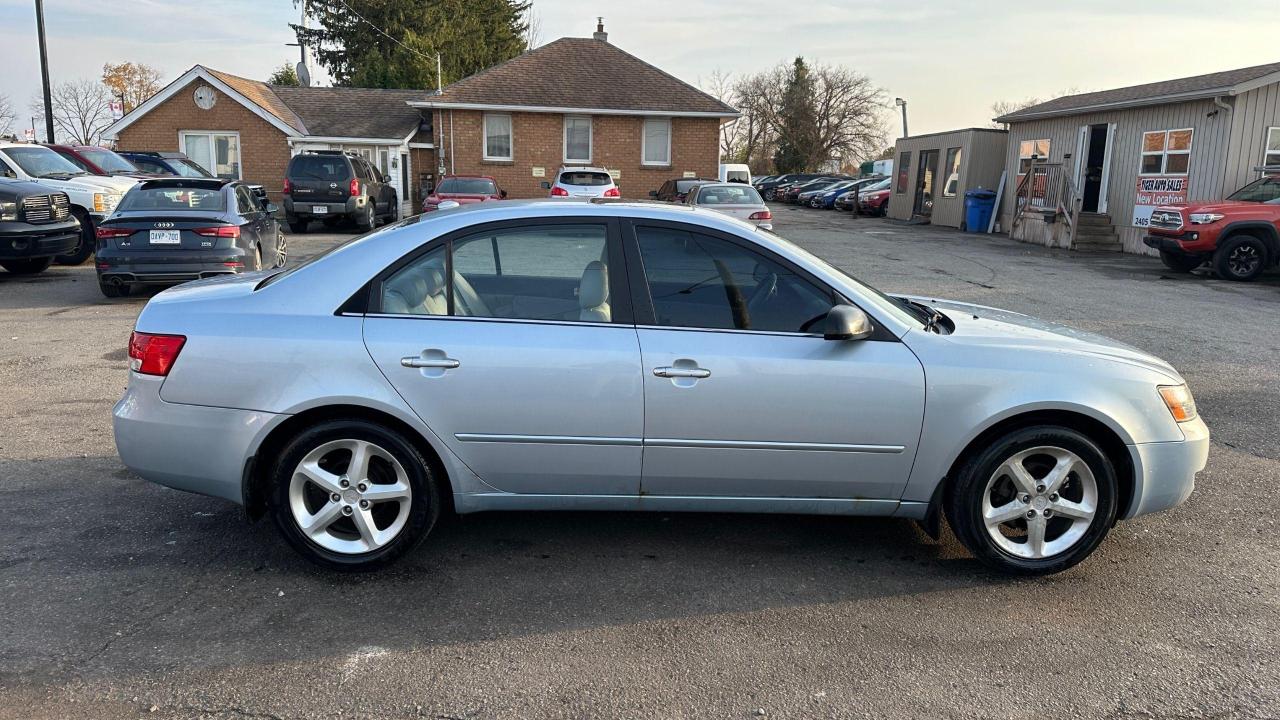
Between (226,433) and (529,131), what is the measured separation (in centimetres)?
2672

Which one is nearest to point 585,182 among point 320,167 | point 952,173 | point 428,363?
point 320,167

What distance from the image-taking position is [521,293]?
4.09m

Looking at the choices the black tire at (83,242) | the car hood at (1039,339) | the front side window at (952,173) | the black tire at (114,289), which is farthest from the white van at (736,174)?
the car hood at (1039,339)

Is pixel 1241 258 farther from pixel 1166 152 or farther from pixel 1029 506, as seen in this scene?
pixel 1029 506

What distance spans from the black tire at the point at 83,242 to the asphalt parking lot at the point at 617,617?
1030 centimetres

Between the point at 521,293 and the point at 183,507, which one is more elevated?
the point at 521,293

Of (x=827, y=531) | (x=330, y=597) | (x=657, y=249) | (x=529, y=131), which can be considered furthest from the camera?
(x=529, y=131)

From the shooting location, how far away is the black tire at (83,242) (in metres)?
14.2

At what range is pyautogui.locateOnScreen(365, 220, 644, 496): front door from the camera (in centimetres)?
378

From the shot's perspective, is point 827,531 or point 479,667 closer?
point 479,667

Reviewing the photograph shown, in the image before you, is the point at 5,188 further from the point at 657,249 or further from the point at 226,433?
the point at 657,249

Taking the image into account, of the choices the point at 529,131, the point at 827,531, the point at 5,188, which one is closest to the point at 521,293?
the point at 827,531

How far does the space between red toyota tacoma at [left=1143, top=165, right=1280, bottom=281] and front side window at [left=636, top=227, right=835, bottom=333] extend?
15041 mm

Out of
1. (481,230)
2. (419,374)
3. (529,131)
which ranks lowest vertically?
(419,374)
